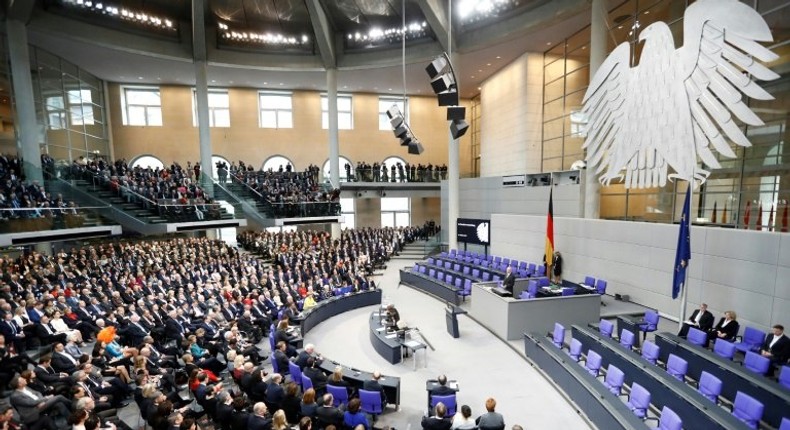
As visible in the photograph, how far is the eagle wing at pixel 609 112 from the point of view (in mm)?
11922

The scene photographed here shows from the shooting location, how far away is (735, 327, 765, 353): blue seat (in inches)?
286

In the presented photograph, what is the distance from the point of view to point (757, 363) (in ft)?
20.7

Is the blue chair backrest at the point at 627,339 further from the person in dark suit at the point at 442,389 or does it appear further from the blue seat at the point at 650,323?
the person in dark suit at the point at 442,389

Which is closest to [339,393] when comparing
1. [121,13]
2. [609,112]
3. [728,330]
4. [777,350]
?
[777,350]

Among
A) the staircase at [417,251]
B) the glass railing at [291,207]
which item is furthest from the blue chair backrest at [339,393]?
the staircase at [417,251]

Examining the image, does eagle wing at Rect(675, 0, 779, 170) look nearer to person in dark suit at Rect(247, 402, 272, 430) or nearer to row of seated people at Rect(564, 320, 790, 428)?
row of seated people at Rect(564, 320, 790, 428)

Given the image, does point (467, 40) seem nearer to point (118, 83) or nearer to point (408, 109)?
point (408, 109)

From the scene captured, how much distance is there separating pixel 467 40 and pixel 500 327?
624 inches

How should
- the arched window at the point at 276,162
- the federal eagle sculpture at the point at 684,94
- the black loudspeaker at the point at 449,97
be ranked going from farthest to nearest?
the arched window at the point at 276,162
the black loudspeaker at the point at 449,97
the federal eagle sculpture at the point at 684,94

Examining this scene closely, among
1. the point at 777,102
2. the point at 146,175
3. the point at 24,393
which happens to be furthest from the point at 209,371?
the point at 146,175

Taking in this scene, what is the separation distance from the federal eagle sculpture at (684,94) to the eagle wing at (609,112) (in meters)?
0.03

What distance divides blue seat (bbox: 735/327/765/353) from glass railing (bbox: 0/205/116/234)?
63.1 feet

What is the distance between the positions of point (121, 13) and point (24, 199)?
12.1 m

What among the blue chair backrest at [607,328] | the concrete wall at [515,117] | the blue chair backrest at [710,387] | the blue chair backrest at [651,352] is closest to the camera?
the blue chair backrest at [710,387]
